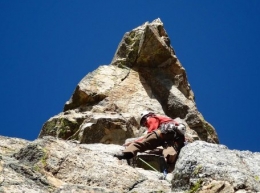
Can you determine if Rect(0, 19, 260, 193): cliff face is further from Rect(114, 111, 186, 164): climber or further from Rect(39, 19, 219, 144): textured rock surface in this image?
Rect(114, 111, 186, 164): climber

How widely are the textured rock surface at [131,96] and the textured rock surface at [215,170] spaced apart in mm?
14472

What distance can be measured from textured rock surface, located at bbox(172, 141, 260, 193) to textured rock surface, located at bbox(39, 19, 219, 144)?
47.5 ft

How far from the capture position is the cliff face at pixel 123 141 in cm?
1197

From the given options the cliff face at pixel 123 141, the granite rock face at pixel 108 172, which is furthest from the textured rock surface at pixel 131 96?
the granite rock face at pixel 108 172

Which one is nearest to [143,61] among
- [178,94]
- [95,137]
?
[178,94]

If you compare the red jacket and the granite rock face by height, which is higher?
the red jacket

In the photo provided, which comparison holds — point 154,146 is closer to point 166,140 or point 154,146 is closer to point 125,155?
point 166,140

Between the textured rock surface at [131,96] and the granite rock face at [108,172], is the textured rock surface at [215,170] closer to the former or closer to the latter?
the granite rock face at [108,172]

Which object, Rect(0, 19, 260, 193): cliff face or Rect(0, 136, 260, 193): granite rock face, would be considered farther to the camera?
Rect(0, 19, 260, 193): cliff face

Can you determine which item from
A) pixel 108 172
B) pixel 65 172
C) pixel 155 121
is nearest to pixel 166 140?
pixel 155 121

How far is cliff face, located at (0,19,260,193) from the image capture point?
12.0m

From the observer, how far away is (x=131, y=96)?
36.5 m

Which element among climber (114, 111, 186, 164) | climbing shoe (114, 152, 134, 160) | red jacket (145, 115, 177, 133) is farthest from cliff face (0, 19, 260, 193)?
red jacket (145, 115, 177, 133)

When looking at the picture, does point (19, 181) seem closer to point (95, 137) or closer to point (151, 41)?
point (95, 137)
